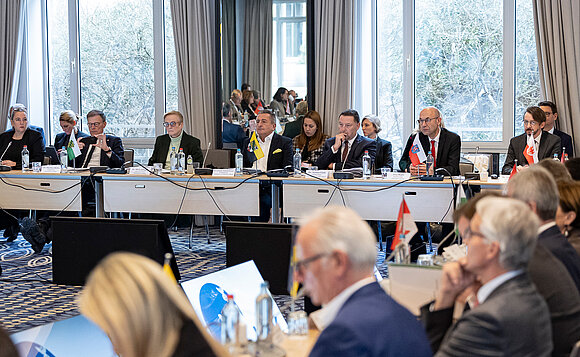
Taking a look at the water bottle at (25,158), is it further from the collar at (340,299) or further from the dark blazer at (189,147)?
the collar at (340,299)

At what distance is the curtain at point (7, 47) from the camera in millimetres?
9852

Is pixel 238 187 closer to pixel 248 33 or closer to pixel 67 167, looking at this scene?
pixel 67 167

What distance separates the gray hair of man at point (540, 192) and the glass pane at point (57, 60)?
8372 millimetres

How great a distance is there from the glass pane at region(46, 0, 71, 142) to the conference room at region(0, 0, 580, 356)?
0.02m

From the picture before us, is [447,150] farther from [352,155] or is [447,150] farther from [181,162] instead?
[181,162]

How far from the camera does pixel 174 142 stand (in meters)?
7.86

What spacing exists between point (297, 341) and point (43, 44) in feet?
28.2

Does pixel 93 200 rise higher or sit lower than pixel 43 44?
lower

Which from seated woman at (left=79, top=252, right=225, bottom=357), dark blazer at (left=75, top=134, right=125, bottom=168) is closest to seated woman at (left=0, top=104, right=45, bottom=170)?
dark blazer at (left=75, top=134, right=125, bottom=168)

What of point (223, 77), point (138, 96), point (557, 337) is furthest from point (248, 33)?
point (557, 337)

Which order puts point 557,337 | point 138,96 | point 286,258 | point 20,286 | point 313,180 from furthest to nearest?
point 138,96, point 313,180, point 20,286, point 286,258, point 557,337

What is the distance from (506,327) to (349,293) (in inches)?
16.4

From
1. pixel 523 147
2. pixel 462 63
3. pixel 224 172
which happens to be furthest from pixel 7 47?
pixel 523 147

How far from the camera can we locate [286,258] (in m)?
5.09
